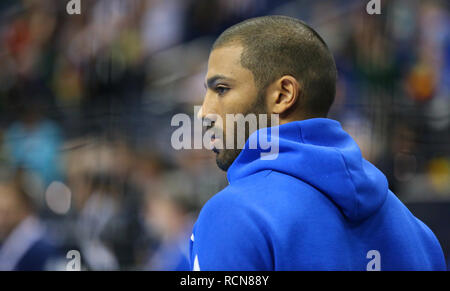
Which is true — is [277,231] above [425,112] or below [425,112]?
below

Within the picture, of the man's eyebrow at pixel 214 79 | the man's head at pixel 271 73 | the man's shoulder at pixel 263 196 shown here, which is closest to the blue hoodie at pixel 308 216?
the man's shoulder at pixel 263 196

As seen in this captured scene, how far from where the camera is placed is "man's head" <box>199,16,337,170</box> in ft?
4.23

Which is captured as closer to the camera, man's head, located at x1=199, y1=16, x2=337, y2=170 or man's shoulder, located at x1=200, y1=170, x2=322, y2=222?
man's shoulder, located at x1=200, y1=170, x2=322, y2=222

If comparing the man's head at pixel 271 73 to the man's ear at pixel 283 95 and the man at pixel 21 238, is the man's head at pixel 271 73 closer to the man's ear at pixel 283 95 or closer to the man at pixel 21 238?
the man's ear at pixel 283 95

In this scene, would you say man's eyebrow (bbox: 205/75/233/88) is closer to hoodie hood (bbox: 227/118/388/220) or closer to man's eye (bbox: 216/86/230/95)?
A: man's eye (bbox: 216/86/230/95)

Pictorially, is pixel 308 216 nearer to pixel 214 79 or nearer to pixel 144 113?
pixel 214 79

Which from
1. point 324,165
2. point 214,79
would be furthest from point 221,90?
point 324,165

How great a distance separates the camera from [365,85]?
3.48 metres

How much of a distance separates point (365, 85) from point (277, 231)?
267 centimetres

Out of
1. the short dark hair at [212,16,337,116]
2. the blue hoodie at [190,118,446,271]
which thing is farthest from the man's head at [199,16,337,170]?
the blue hoodie at [190,118,446,271]

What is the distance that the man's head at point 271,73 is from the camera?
4.23 ft

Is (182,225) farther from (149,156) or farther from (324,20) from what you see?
(324,20)
